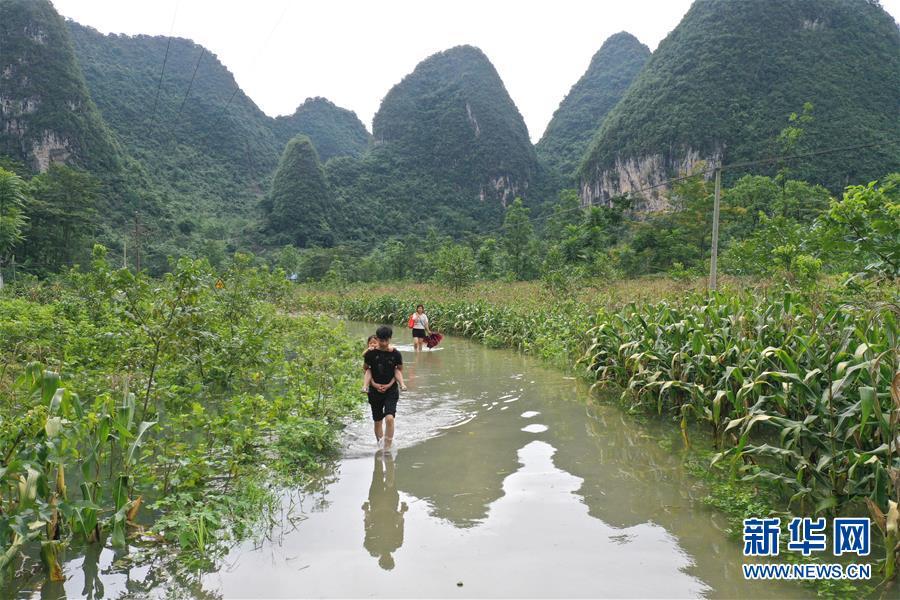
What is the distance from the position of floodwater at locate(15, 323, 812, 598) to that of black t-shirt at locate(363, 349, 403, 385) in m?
0.80

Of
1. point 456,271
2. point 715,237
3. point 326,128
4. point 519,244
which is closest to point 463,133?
point 326,128

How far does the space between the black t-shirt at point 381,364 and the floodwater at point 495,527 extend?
2.61ft

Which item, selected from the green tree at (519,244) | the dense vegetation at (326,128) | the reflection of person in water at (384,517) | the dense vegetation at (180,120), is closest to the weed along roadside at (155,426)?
the reflection of person in water at (384,517)

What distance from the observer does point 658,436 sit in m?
6.21

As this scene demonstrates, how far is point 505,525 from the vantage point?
3979mm

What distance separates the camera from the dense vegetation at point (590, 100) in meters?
113

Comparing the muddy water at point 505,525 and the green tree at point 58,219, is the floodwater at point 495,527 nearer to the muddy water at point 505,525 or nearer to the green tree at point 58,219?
the muddy water at point 505,525

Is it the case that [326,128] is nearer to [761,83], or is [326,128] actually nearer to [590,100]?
[590,100]

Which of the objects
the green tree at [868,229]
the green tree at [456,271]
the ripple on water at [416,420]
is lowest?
the ripple on water at [416,420]

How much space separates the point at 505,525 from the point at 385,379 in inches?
88.2

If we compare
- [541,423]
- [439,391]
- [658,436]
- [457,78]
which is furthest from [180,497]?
[457,78]

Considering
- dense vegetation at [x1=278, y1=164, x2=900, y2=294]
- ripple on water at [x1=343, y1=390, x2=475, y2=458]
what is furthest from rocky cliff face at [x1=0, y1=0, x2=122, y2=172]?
ripple on water at [x1=343, y1=390, x2=475, y2=458]

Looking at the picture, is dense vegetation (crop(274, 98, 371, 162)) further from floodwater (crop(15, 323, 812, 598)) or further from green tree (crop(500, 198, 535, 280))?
floodwater (crop(15, 323, 812, 598))

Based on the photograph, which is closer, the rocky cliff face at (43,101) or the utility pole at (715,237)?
the utility pole at (715,237)
